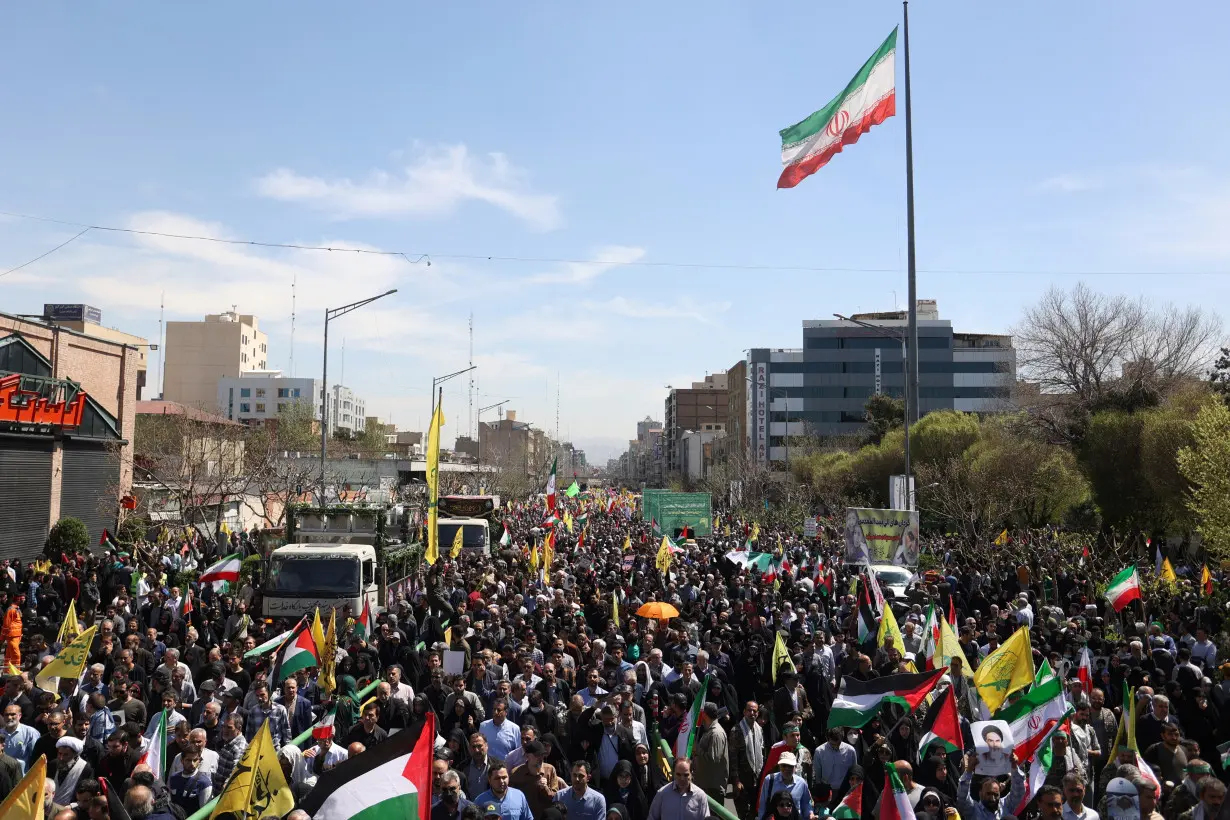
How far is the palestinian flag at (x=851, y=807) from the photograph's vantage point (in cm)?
725

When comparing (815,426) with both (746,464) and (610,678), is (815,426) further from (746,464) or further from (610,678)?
(610,678)

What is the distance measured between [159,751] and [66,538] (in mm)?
24273

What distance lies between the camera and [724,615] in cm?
1500

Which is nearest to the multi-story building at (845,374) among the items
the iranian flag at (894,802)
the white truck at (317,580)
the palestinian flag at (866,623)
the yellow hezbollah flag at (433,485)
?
the yellow hezbollah flag at (433,485)

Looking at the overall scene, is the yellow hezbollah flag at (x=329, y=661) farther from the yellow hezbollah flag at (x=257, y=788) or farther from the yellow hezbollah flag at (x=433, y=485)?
the yellow hezbollah flag at (x=433, y=485)

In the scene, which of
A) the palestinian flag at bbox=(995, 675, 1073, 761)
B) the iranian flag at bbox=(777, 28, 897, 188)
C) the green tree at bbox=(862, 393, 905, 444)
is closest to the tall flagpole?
the iranian flag at bbox=(777, 28, 897, 188)

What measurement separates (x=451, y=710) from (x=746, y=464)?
62.5 meters

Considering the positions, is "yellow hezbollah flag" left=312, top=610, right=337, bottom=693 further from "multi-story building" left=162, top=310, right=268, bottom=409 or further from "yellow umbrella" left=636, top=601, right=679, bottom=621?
"multi-story building" left=162, top=310, right=268, bottom=409

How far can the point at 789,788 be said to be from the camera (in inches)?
292

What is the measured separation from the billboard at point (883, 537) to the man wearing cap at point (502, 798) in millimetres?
14073

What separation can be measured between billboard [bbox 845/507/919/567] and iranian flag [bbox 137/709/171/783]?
1445 centimetres

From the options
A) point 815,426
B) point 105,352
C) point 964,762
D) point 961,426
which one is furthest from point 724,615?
point 815,426

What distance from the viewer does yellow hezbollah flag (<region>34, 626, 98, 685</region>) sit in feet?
35.3

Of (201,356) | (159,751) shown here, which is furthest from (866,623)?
(201,356)
